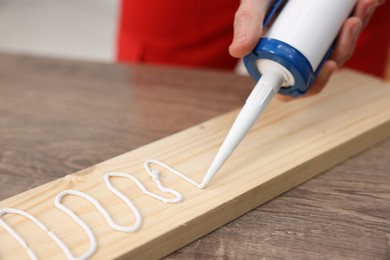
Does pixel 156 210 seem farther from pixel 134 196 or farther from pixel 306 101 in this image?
pixel 306 101

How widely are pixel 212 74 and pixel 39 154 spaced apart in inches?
16.3

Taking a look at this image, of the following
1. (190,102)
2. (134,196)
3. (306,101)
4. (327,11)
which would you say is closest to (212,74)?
(190,102)

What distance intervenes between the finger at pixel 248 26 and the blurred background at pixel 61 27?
1.90 m

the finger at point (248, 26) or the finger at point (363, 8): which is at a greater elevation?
the finger at point (248, 26)

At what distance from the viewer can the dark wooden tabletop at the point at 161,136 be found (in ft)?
2.03

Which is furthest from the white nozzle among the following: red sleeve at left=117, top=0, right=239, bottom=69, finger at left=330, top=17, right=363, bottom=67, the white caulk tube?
red sleeve at left=117, top=0, right=239, bottom=69

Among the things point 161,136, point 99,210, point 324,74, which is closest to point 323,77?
point 324,74

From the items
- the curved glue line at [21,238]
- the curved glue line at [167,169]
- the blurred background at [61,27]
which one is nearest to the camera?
the curved glue line at [21,238]

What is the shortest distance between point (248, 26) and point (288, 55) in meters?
0.07

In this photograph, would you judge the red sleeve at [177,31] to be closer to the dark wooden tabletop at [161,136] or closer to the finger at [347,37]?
the dark wooden tabletop at [161,136]

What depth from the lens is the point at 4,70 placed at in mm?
1071

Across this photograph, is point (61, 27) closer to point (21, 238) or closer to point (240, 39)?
point (240, 39)

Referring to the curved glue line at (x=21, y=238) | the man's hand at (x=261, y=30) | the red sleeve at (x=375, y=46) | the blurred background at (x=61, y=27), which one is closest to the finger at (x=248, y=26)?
the man's hand at (x=261, y=30)

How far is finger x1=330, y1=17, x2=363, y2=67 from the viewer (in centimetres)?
75
